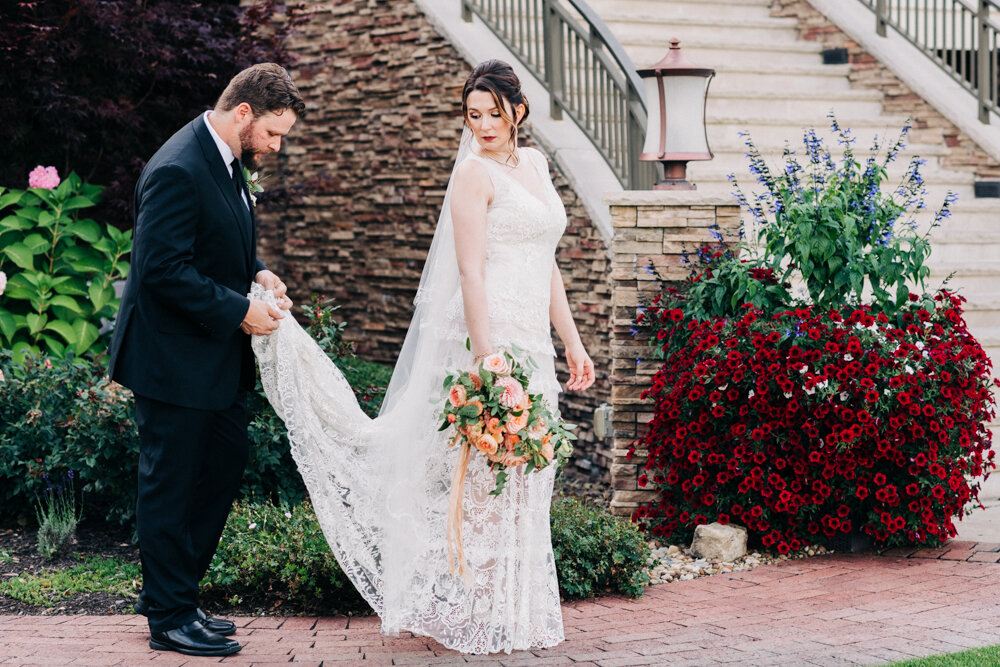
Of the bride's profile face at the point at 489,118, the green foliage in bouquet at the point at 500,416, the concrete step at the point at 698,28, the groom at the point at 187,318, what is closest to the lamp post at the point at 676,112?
the bride's profile face at the point at 489,118

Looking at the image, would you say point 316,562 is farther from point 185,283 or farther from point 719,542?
point 719,542

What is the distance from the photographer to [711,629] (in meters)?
4.43

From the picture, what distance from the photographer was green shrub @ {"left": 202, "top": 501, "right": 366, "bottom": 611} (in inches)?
183

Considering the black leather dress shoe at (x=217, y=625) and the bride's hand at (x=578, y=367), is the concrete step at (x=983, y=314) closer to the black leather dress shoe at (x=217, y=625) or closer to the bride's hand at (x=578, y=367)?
the bride's hand at (x=578, y=367)

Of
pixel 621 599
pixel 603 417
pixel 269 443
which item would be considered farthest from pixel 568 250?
pixel 621 599

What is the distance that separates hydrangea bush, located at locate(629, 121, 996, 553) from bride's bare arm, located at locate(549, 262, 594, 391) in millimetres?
1244

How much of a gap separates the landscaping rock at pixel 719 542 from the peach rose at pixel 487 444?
1.88 meters

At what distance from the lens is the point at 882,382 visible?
536 centimetres

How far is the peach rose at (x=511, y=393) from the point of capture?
3.92m

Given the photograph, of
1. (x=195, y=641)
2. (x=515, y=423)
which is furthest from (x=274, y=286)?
(x=195, y=641)

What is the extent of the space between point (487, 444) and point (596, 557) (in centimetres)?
127

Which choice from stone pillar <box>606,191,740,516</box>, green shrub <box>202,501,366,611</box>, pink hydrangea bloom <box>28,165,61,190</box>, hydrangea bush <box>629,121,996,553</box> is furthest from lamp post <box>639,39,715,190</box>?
pink hydrangea bloom <box>28,165,61,190</box>

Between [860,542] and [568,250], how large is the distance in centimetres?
269

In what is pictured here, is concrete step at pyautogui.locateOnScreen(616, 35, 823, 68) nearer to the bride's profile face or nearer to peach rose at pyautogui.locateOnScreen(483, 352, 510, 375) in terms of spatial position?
the bride's profile face
